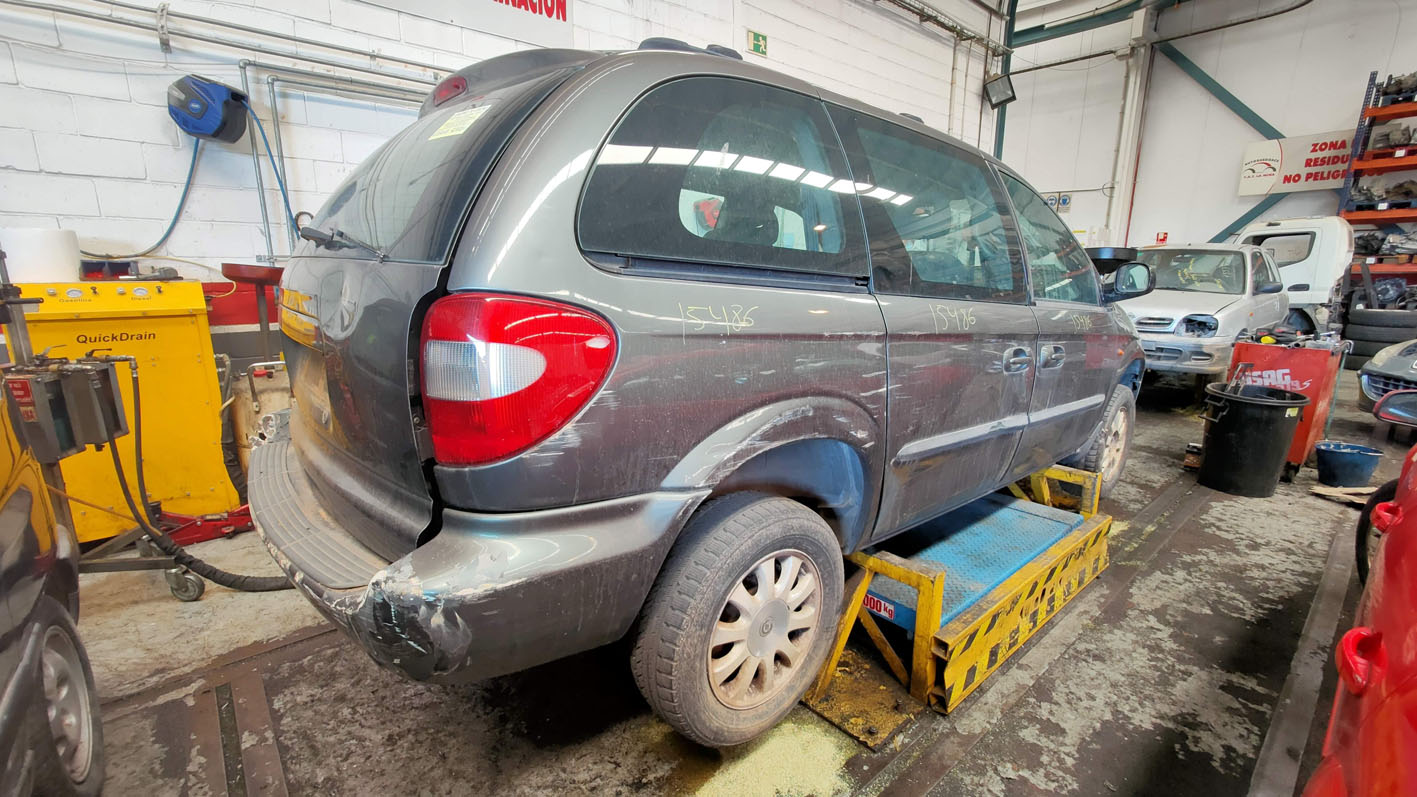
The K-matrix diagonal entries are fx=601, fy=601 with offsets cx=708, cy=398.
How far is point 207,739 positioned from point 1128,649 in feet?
9.65

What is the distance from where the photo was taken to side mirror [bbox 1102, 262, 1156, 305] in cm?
284

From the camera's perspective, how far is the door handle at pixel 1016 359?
203cm

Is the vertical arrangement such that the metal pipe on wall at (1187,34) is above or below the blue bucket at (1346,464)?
above

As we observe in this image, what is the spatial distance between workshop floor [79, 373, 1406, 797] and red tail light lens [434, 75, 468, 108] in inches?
69.2

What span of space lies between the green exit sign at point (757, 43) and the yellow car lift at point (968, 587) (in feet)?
15.9

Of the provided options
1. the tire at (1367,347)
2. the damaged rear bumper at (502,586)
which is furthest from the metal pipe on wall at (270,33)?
→ the tire at (1367,347)

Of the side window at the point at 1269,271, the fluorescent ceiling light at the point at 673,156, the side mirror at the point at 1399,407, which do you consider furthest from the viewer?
the side window at the point at 1269,271

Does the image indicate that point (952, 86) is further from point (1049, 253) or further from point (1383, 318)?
point (1049, 253)

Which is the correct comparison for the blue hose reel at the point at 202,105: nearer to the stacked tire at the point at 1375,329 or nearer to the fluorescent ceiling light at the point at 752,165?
the fluorescent ceiling light at the point at 752,165

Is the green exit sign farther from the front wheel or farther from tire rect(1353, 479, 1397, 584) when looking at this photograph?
tire rect(1353, 479, 1397, 584)

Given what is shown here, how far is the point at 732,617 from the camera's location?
1441 millimetres

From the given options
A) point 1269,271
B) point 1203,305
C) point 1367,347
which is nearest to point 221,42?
point 1203,305

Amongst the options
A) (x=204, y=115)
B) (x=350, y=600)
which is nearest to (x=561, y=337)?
(x=350, y=600)

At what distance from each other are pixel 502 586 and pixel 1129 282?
3.11 metres
